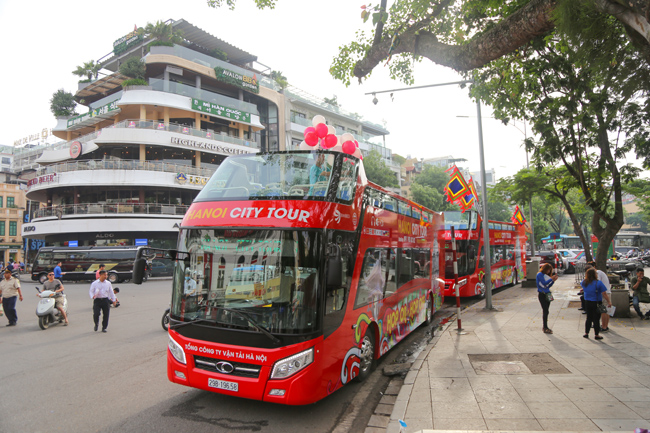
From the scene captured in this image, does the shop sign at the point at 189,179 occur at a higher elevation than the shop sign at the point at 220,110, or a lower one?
lower

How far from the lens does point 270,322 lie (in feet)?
15.9

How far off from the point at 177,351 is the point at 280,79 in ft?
146

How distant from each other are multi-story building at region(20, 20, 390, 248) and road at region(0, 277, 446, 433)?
2345 cm

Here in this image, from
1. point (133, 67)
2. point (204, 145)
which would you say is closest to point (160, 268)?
point (204, 145)

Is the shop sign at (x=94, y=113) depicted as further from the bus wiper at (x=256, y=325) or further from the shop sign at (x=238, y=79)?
the bus wiper at (x=256, y=325)

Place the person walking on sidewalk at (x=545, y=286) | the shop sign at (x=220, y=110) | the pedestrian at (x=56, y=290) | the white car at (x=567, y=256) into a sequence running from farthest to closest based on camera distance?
the shop sign at (x=220, y=110)
the white car at (x=567, y=256)
the pedestrian at (x=56, y=290)
the person walking on sidewalk at (x=545, y=286)

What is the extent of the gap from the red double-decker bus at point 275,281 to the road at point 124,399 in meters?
0.41

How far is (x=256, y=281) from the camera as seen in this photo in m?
4.94

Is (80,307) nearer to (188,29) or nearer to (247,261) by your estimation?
(247,261)

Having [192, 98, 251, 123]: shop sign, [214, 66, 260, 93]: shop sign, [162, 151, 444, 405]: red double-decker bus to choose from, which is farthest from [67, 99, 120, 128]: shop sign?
[162, 151, 444, 405]: red double-decker bus

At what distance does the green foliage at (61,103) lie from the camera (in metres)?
41.5

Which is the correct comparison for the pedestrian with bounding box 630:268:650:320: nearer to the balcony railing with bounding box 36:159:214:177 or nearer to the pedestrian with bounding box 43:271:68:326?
the pedestrian with bounding box 43:271:68:326

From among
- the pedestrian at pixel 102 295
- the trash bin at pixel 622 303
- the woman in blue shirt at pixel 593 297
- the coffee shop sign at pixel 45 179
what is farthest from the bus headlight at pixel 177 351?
the coffee shop sign at pixel 45 179

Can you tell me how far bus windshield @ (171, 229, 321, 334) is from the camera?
487 cm
